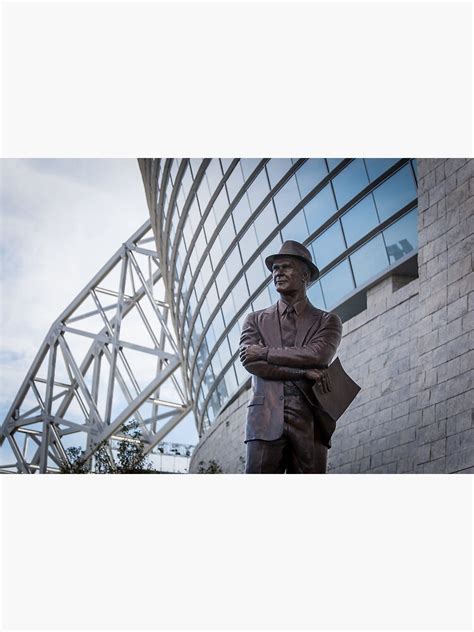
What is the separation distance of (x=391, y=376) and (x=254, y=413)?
25.2ft

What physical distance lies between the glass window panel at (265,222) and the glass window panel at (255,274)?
0.68m

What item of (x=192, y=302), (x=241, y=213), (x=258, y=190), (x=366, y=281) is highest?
(x=192, y=302)

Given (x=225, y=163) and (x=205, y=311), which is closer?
(x=225, y=163)

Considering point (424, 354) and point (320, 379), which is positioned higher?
point (424, 354)

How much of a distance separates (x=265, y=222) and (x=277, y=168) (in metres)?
1.66

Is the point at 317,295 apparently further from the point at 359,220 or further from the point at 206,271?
the point at 206,271

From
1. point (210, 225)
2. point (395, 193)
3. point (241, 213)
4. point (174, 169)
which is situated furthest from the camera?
point (174, 169)

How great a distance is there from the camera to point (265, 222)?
76.8ft

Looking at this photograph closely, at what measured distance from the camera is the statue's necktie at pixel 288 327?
952 cm

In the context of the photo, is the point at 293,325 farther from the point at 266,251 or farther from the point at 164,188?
the point at 164,188

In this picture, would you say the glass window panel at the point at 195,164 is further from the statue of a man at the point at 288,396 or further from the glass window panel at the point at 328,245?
the statue of a man at the point at 288,396

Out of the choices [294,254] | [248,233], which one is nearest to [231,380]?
[248,233]
